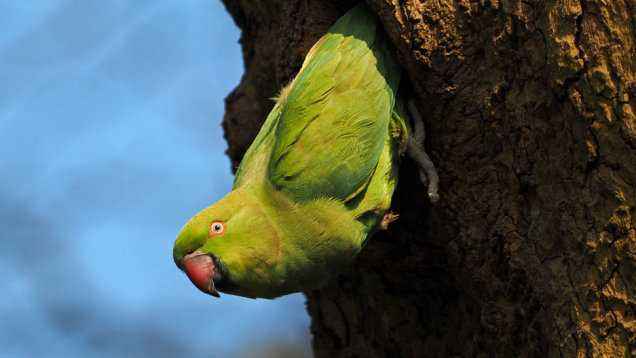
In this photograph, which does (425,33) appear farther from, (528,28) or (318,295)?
(318,295)

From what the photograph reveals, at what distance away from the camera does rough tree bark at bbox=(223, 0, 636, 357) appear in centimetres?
351

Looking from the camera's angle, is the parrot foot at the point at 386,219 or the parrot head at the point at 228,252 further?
the parrot foot at the point at 386,219

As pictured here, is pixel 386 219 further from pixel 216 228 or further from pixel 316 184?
pixel 216 228

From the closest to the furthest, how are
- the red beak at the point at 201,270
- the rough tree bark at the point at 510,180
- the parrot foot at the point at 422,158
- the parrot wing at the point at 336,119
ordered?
1. the rough tree bark at the point at 510,180
2. the red beak at the point at 201,270
3. the parrot wing at the point at 336,119
4. the parrot foot at the point at 422,158

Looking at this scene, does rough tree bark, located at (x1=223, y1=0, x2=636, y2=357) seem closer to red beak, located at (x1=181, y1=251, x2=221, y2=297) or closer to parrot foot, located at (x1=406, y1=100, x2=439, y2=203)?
parrot foot, located at (x1=406, y1=100, x2=439, y2=203)

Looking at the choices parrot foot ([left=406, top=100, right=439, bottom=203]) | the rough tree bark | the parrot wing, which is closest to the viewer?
the rough tree bark

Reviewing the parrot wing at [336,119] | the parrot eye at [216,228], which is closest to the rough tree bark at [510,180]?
the parrot wing at [336,119]

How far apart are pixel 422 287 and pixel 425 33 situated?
1.67 metres

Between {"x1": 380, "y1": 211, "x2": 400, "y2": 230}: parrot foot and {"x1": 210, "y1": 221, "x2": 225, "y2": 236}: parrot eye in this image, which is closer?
{"x1": 210, "y1": 221, "x2": 225, "y2": 236}: parrot eye

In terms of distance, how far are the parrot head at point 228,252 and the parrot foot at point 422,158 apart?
90 cm

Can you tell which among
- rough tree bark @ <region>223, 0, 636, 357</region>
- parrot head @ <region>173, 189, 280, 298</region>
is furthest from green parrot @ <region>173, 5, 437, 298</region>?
rough tree bark @ <region>223, 0, 636, 357</region>

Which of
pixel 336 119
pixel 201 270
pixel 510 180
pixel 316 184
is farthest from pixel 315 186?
pixel 510 180

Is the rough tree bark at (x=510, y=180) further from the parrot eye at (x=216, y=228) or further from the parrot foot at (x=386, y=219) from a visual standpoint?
the parrot eye at (x=216, y=228)

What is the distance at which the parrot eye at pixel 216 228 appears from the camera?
12.3ft
